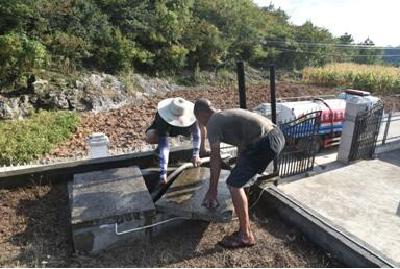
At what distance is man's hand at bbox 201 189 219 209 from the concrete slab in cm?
118

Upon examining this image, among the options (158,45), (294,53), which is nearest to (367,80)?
(294,53)

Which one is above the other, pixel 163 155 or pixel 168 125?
pixel 168 125

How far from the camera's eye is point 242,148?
3861 millimetres

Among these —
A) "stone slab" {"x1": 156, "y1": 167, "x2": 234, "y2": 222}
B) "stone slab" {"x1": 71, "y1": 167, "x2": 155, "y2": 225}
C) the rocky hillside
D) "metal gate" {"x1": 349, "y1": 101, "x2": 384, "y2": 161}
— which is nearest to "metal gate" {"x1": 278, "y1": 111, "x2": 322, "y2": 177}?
"metal gate" {"x1": 349, "y1": 101, "x2": 384, "y2": 161}

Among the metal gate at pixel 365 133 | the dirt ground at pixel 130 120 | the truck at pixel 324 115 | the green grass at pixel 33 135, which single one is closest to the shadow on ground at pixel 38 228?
the green grass at pixel 33 135

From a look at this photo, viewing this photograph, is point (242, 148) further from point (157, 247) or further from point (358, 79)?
point (358, 79)

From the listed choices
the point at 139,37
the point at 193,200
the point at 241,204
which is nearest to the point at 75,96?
the point at 139,37

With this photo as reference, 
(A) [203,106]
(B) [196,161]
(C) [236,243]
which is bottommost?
(C) [236,243]

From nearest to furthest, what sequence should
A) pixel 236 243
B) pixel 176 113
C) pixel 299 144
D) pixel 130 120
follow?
pixel 236 243 < pixel 176 113 < pixel 299 144 < pixel 130 120

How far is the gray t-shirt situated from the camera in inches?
148

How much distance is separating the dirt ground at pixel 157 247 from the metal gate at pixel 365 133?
3803 mm

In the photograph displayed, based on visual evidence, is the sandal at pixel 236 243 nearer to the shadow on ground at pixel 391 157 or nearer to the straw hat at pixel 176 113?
the straw hat at pixel 176 113

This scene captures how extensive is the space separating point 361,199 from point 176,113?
336 cm

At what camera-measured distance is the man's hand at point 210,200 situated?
157 inches
